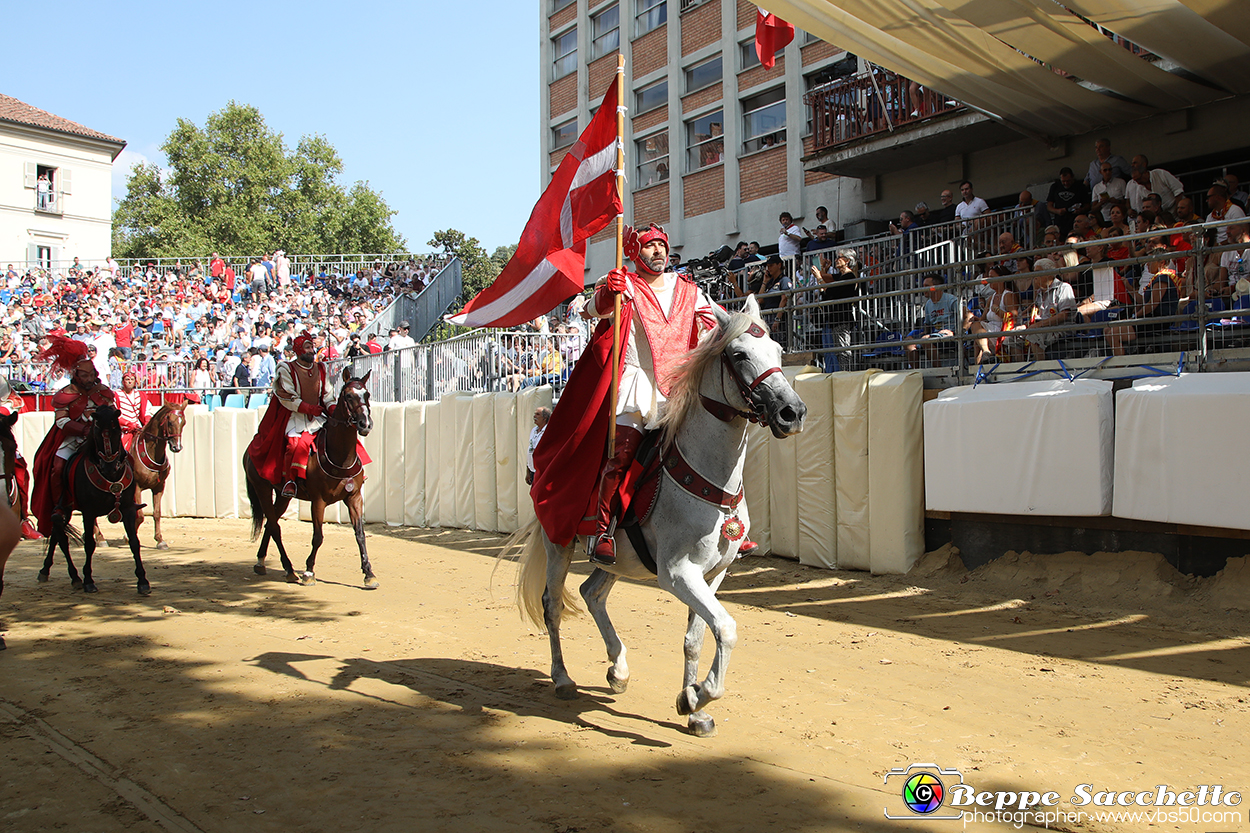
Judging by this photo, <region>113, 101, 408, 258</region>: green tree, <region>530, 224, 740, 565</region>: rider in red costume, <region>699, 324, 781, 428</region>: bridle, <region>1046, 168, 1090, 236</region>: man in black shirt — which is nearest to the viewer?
<region>699, 324, 781, 428</region>: bridle

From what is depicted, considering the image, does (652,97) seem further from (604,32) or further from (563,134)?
(563,134)

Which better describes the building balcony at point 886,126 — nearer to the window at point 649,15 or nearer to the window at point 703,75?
the window at point 703,75

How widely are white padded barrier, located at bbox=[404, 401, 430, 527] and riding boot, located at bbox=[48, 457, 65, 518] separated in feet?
23.0

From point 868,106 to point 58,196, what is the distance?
1955 inches

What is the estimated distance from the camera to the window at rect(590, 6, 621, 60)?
28.7 meters

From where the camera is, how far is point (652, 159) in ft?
90.5

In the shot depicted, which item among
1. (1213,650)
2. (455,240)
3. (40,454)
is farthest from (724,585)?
(455,240)

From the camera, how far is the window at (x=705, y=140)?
24906mm

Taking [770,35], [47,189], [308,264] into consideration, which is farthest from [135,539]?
[47,189]

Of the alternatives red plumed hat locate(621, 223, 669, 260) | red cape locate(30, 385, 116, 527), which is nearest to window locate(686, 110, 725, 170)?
red cape locate(30, 385, 116, 527)

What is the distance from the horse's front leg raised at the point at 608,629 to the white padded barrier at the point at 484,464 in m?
9.71

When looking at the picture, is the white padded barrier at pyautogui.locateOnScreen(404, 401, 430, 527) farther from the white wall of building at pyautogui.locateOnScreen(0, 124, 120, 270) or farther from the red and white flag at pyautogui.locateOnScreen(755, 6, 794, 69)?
the white wall of building at pyautogui.locateOnScreen(0, 124, 120, 270)

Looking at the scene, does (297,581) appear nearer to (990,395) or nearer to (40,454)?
(40,454)

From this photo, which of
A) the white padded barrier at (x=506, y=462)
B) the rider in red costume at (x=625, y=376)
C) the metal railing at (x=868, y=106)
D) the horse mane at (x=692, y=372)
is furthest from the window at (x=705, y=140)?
the horse mane at (x=692, y=372)
